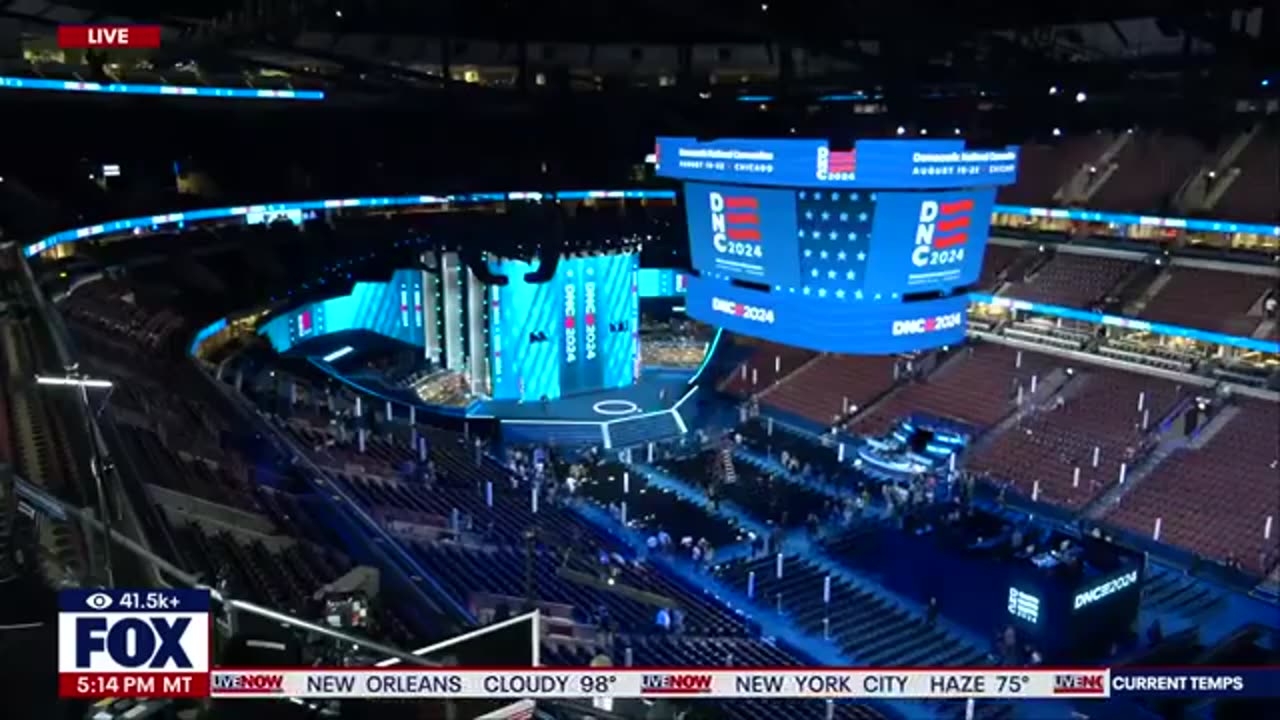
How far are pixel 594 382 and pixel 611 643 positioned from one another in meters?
17.6

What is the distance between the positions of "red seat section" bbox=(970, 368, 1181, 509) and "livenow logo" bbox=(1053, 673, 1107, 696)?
17.2m

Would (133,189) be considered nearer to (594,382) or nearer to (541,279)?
(541,279)

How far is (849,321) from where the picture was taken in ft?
55.6

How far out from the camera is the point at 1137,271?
28.4m

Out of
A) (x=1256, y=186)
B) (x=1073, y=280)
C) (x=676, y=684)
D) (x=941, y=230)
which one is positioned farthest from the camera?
(x=1073, y=280)

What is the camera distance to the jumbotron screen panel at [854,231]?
638 inches

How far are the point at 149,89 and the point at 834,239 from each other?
16.4m

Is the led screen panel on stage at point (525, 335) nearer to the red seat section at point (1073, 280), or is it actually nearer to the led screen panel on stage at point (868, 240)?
the led screen panel on stage at point (868, 240)

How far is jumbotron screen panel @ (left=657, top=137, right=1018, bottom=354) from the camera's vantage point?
53.2 ft

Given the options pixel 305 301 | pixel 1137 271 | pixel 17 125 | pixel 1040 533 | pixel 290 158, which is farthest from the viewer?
pixel 290 158

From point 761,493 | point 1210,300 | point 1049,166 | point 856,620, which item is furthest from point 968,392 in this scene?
point 856,620

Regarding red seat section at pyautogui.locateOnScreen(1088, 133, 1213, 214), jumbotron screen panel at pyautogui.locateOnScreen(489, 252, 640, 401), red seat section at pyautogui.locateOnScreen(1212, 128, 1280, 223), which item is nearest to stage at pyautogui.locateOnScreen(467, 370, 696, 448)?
jumbotron screen panel at pyautogui.locateOnScreen(489, 252, 640, 401)

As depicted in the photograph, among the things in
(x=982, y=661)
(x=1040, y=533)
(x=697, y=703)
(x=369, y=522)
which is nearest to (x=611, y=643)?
(x=697, y=703)

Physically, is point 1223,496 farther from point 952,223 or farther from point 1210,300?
point 952,223
